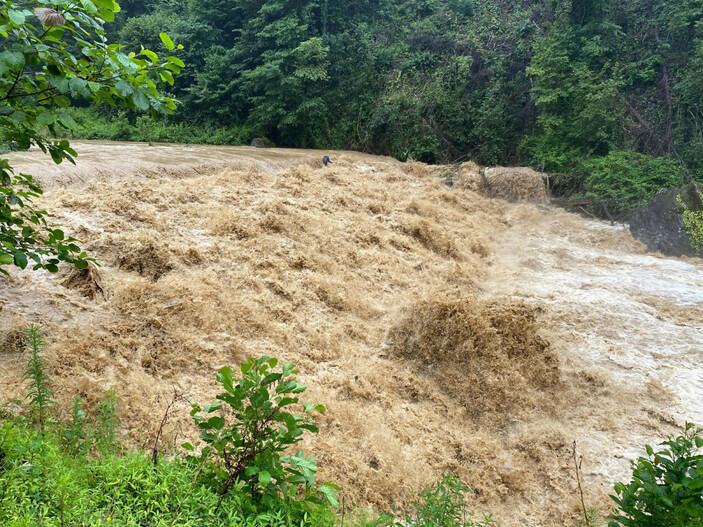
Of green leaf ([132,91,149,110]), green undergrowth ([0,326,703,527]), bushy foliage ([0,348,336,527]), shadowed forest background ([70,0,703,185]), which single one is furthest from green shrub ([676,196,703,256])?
green leaf ([132,91,149,110])

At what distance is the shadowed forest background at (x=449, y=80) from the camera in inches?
506

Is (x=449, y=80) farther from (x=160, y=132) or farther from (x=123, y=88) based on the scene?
(x=123, y=88)

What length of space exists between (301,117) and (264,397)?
1591 cm

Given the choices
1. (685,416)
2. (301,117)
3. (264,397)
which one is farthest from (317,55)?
(264,397)

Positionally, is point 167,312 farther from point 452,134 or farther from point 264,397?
point 452,134

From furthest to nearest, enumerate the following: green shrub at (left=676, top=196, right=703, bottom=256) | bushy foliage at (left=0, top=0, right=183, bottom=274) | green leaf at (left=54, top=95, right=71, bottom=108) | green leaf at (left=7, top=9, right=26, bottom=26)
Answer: green shrub at (left=676, top=196, right=703, bottom=256) → green leaf at (left=54, top=95, right=71, bottom=108) → bushy foliage at (left=0, top=0, right=183, bottom=274) → green leaf at (left=7, top=9, right=26, bottom=26)

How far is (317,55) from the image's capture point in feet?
52.5

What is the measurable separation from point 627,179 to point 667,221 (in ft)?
6.77

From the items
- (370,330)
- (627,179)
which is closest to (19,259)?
(370,330)

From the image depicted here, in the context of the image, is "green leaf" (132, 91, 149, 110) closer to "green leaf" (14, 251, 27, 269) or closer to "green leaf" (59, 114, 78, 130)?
"green leaf" (59, 114, 78, 130)

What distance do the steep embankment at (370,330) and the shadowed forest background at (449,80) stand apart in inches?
227

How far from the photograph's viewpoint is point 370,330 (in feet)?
19.0

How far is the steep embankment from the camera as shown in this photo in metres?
3.85

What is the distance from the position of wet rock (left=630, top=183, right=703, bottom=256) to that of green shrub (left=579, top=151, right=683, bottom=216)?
0.89 meters
